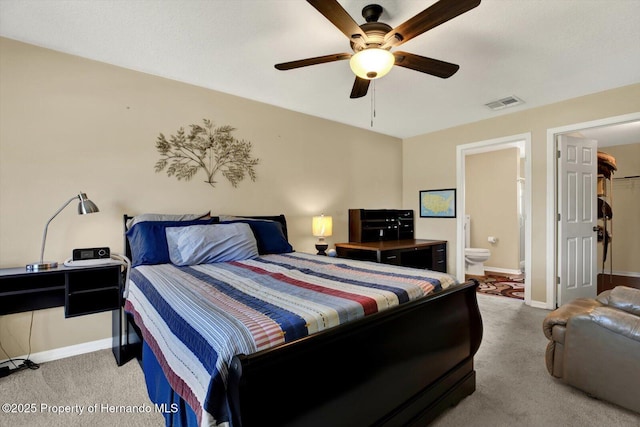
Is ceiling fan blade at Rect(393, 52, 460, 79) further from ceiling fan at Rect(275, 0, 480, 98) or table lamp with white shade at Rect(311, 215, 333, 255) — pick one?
table lamp with white shade at Rect(311, 215, 333, 255)

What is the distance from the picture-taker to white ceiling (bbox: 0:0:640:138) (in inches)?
79.3

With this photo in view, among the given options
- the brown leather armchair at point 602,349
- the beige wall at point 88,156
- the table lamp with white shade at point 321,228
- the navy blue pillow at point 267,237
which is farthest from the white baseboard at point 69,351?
the brown leather armchair at point 602,349

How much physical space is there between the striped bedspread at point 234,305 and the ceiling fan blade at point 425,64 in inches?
55.7

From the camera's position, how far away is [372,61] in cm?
191

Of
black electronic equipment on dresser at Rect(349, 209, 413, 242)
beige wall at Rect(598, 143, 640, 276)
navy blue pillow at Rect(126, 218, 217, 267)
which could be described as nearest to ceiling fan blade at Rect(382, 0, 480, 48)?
navy blue pillow at Rect(126, 218, 217, 267)

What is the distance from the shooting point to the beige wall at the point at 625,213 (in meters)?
5.28

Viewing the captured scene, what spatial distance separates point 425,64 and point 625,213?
587 centimetres

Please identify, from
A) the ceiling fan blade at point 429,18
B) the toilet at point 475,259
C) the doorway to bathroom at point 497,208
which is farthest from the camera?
the doorway to bathroom at point 497,208

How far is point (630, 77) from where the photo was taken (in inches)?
119

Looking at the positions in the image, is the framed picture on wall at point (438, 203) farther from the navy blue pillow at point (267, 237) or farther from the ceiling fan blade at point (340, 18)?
the ceiling fan blade at point (340, 18)

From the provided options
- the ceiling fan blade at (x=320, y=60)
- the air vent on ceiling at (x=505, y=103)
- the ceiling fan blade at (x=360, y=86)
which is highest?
the air vent on ceiling at (x=505, y=103)

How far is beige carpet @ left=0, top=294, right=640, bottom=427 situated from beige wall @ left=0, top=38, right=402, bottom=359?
427mm

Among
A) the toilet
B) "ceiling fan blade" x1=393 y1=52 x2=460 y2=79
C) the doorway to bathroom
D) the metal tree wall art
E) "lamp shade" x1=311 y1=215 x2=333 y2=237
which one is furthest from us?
the doorway to bathroom

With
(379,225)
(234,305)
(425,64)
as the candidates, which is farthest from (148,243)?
(379,225)
